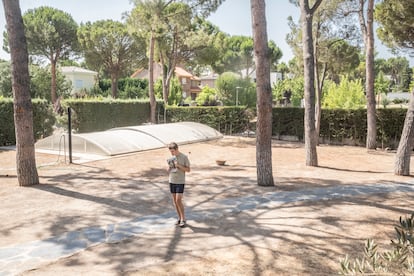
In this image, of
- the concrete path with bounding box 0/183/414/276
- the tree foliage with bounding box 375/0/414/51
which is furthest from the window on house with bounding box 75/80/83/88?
the concrete path with bounding box 0/183/414/276

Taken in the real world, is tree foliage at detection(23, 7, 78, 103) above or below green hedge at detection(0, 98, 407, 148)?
above

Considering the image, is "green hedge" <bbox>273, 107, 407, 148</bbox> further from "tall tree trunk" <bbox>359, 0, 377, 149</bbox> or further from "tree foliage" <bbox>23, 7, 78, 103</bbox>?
"tree foliage" <bbox>23, 7, 78, 103</bbox>

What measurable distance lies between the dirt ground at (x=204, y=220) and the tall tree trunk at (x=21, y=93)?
1.77 ft

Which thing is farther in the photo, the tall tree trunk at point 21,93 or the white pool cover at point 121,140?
the white pool cover at point 121,140

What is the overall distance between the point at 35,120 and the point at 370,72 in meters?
17.5

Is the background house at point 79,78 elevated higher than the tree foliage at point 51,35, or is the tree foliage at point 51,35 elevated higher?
the tree foliage at point 51,35

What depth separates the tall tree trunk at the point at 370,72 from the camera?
18484mm

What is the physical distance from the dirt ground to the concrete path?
0.78 ft

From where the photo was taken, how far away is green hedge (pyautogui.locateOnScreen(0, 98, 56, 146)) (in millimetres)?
18297

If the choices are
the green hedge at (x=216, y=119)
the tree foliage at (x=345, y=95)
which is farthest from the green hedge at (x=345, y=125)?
the tree foliage at (x=345, y=95)

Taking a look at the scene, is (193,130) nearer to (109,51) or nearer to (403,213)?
(403,213)

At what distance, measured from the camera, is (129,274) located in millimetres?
4973

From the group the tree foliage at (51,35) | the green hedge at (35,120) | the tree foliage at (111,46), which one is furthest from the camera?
the tree foliage at (111,46)

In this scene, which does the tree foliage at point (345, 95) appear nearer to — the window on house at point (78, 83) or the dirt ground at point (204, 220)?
the dirt ground at point (204, 220)
